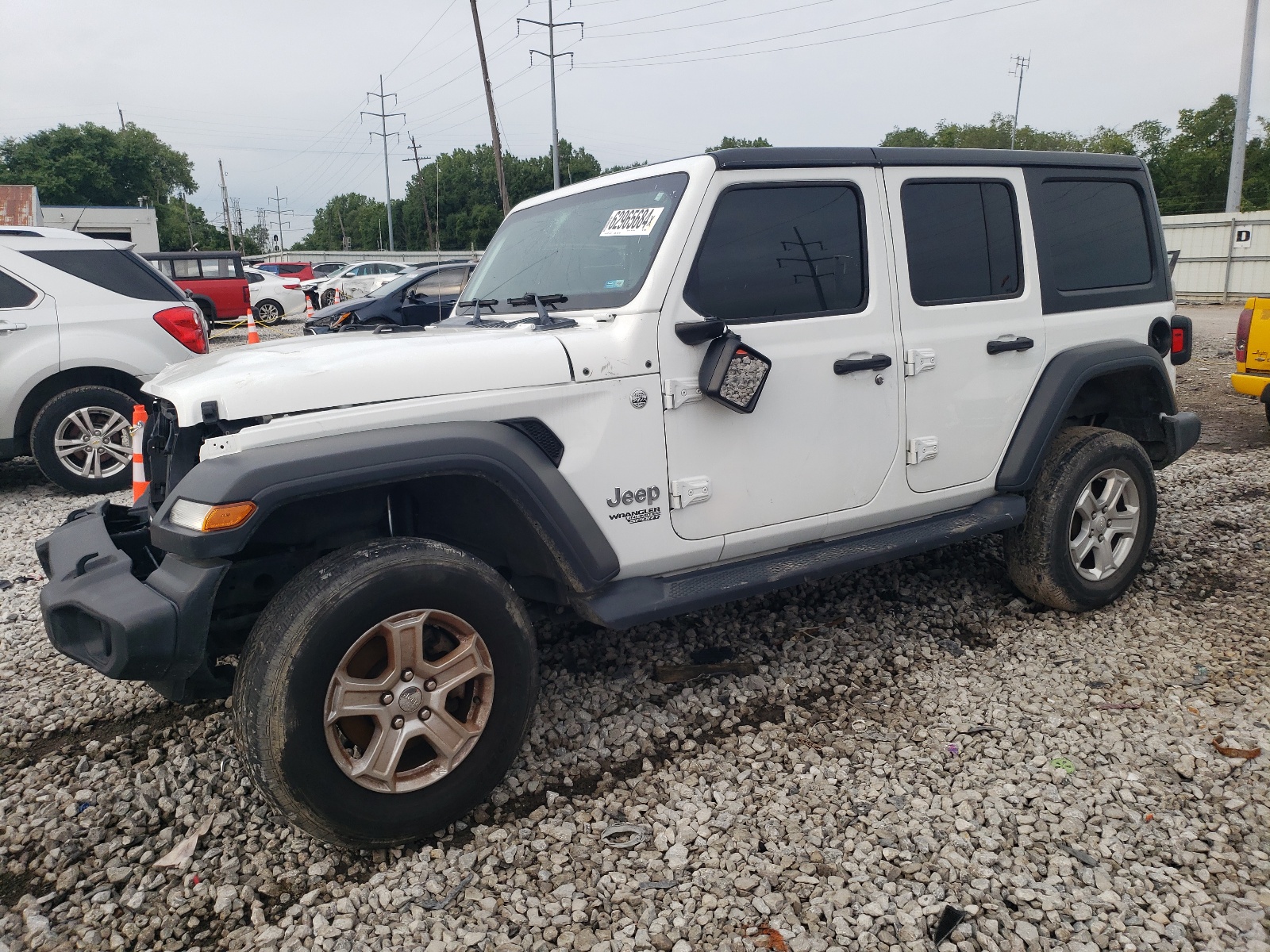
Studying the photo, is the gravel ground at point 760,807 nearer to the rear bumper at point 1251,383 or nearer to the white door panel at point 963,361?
the white door panel at point 963,361

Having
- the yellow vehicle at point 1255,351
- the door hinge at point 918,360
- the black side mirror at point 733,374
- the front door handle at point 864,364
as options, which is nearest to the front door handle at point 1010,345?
the door hinge at point 918,360

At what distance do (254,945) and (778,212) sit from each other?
9.42 ft

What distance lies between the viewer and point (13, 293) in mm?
6383

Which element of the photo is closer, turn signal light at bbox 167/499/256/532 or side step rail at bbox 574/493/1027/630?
turn signal light at bbox 167/499/256/532

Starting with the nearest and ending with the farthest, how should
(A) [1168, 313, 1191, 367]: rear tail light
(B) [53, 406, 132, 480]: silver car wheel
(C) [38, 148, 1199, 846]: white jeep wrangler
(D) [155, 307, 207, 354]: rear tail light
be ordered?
(C) [38, 148, 1199, 846]: white jeep wrangler
(A) [1168, 313, 1191, 367]: rear tail light
(B) [53, 406, 132, 480]: silver car wheel
(D) [155, 307, 207, 354]: rear tail light

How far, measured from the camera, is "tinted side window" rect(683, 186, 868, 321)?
10.0 feet

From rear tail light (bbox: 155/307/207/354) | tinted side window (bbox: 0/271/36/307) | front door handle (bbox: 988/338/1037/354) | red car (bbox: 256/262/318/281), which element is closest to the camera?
front door handle (bbox: 988/338/1037/354)

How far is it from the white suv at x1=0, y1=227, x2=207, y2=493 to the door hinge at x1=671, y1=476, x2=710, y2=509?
546cm

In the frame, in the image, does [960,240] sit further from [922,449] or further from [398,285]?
[398,285]

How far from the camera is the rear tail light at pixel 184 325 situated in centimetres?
685

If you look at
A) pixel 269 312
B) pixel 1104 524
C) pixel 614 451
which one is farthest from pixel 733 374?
pixel 269 312

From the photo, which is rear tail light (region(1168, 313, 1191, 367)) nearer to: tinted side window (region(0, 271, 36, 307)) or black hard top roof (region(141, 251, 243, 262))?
tinted side window (region(0, 271, 36, 307))

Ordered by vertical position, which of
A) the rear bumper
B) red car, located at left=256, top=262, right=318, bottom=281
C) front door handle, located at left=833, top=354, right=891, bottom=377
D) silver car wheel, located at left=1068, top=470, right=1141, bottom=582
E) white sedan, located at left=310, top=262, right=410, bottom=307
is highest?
red car, located at left=256, top=262, right=318, bottom=281

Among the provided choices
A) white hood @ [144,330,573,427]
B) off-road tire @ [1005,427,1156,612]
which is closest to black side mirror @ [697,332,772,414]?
white hood @ [144,330,573,427]
